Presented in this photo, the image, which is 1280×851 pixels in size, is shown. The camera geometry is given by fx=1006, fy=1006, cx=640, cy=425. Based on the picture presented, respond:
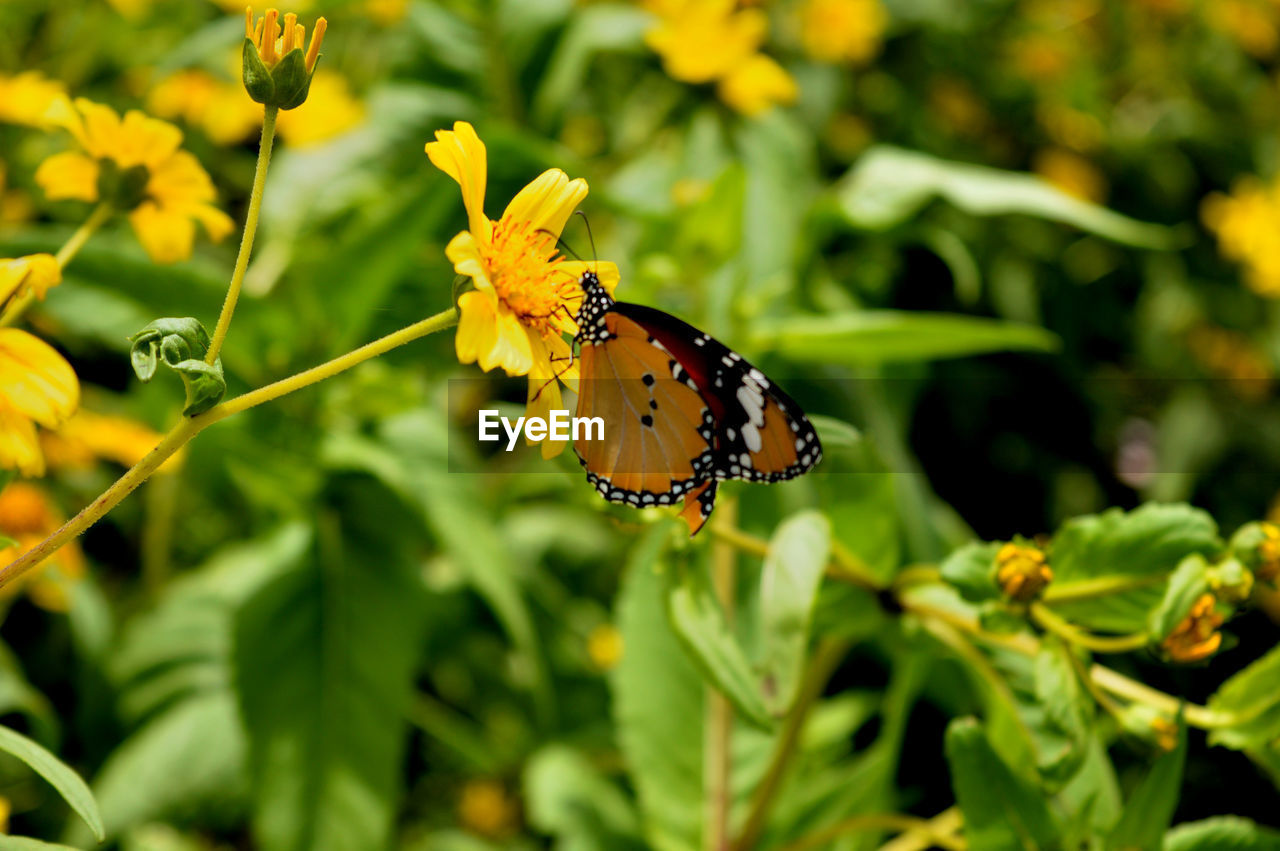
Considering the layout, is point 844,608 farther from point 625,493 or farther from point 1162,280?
point 1162,280

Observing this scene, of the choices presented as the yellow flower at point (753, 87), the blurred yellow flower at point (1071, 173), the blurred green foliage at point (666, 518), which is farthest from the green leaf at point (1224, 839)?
the blurred yellow flower at point (1071, 173)

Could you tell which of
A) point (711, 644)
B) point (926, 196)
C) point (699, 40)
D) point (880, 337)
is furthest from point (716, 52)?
point (711, 644)

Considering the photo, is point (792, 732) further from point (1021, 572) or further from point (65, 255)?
point (65, 255)

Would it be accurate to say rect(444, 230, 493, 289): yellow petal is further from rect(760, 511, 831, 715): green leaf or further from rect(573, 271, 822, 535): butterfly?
rect(760, 511, 831, 715): green leaf

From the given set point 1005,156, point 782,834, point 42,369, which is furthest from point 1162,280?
point 42,369

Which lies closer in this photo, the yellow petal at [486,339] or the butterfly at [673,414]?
the yellow petal at [486,339]

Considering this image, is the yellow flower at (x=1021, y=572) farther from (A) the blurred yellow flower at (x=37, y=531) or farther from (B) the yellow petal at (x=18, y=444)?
(A) the blurred yellow flower at (x=37, y=531)
